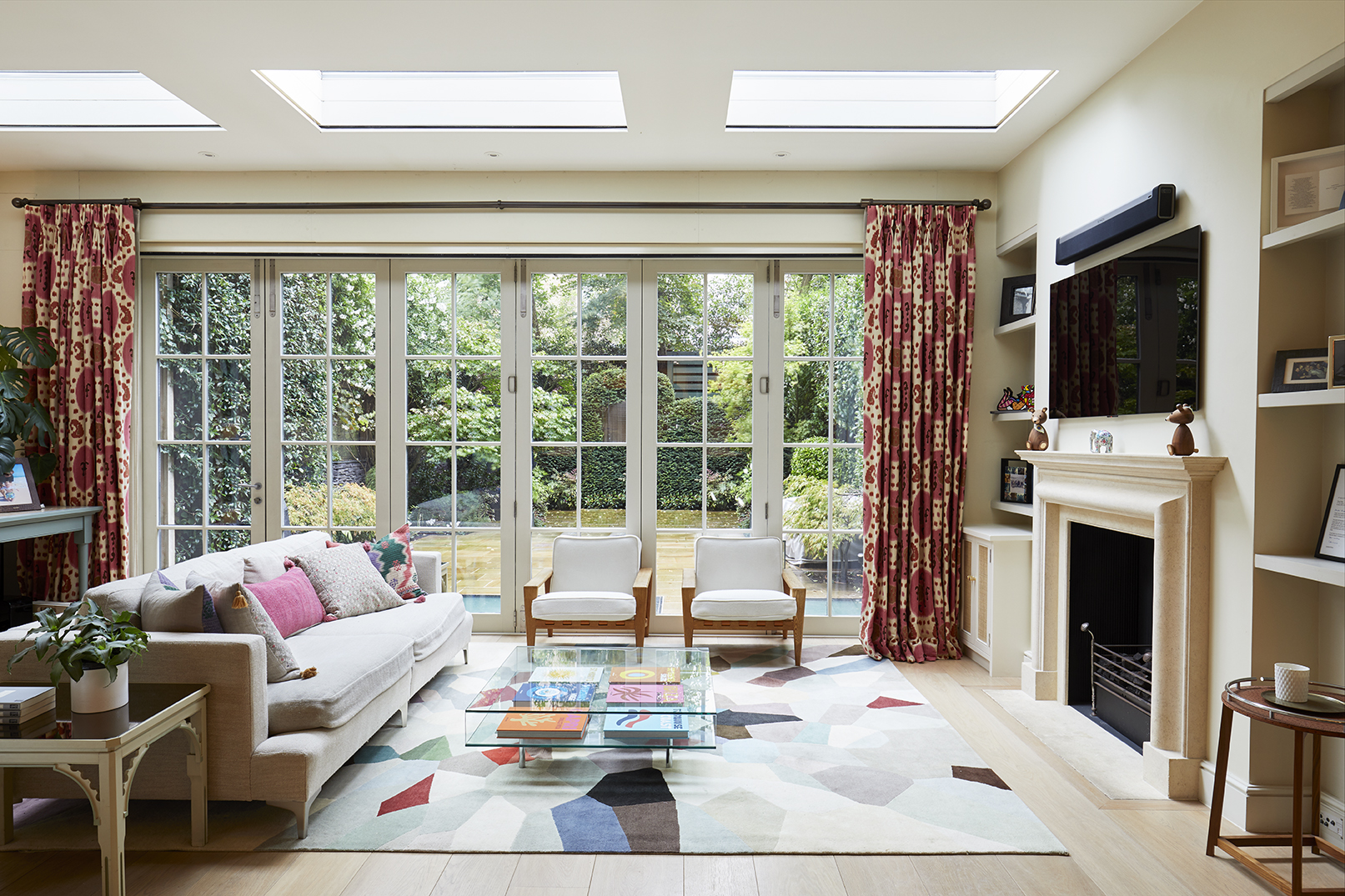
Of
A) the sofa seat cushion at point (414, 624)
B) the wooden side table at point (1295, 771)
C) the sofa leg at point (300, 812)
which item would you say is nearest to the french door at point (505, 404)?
the sofa seat cushion at point (414, 624)

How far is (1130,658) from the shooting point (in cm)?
327

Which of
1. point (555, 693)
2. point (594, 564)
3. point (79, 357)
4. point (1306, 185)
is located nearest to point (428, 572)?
point (594, 564)

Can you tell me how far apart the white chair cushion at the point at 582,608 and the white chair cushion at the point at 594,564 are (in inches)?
14.2

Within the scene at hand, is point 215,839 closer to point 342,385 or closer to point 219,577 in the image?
point 219,577

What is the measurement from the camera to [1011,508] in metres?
4.38

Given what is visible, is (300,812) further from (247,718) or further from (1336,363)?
(1336,363)

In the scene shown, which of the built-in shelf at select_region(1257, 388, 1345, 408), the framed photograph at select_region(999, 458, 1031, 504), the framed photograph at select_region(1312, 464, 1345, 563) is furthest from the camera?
the framed photograph at select_region(999, 458, 1031, 504)

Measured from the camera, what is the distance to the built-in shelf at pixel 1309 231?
7.14 ft

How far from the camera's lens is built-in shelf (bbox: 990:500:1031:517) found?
165 inches

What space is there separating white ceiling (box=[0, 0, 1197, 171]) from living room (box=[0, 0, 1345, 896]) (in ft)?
0.07

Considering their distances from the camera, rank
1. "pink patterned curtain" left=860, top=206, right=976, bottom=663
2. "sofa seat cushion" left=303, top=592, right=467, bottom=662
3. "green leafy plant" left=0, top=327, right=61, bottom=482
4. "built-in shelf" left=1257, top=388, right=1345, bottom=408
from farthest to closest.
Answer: "pink patterned curtain" left=860, top=206, right=976, bottom=663
"green leafy plant" left=0, top=327, right=61, bottom=482
"sofa seat cushion" left=303, top=592, right=467, bottom=662
"built-in shelf" left=1257, top=388, right=1345, bottom=408

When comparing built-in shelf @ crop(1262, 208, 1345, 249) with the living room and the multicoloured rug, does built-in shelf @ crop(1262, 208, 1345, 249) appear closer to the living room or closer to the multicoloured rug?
the living room

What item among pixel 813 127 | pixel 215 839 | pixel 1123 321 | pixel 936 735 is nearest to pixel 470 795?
pixel 215 839

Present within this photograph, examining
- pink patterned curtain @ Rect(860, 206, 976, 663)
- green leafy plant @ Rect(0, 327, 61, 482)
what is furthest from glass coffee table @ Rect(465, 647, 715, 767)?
green leafy plant @ Rect(0, 327, 61, 482)
